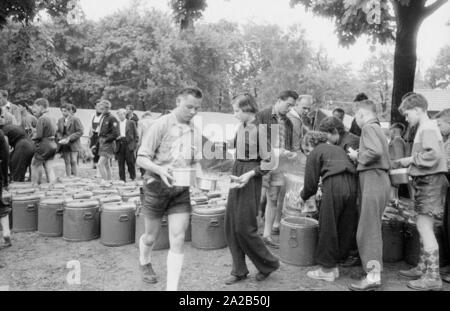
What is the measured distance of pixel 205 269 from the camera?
4633 mm

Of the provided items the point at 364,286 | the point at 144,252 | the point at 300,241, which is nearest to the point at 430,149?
the point at 364,286

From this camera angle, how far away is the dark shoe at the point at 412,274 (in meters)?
4.41

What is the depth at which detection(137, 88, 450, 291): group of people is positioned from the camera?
3.76 meters

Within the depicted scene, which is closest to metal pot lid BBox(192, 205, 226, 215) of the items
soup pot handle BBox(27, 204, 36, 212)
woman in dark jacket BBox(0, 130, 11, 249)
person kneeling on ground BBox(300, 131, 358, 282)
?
person kneeling on ground BBox(300, 131, 358, 282)

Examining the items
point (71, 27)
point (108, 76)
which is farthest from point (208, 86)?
point (71, 27)

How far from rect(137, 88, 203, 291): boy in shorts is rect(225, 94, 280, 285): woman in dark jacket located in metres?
0.60

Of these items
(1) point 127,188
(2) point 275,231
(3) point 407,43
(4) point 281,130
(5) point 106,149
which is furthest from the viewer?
(5) point 106,149

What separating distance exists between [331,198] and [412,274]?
4.43ft

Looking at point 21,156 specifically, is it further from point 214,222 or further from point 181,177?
point 181,177

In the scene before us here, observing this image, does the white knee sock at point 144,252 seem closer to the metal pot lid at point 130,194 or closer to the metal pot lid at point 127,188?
the metal pot lid at point 130,194

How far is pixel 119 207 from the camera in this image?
5.46m

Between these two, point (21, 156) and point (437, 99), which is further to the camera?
point (437, 99)
